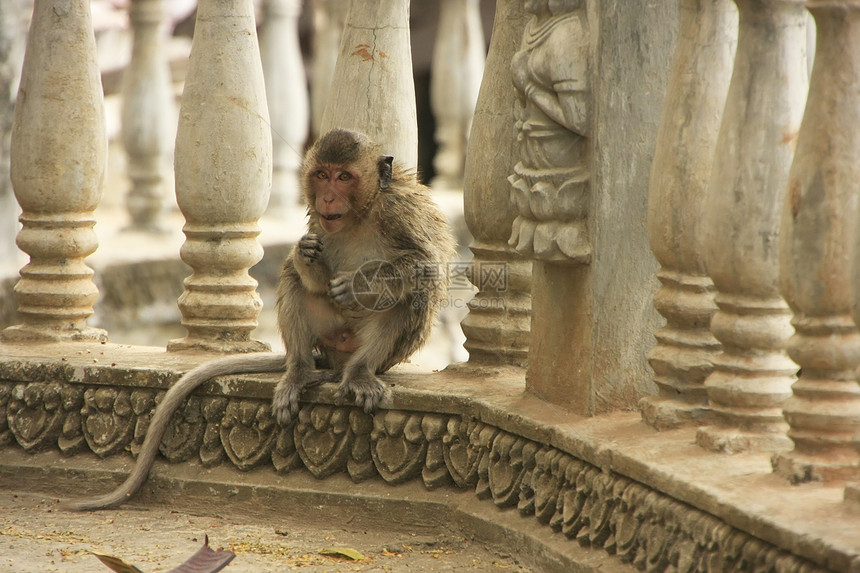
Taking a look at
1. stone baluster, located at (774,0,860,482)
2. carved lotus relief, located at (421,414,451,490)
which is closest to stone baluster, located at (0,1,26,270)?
carved lotus relief, located at (421,414,451,490)

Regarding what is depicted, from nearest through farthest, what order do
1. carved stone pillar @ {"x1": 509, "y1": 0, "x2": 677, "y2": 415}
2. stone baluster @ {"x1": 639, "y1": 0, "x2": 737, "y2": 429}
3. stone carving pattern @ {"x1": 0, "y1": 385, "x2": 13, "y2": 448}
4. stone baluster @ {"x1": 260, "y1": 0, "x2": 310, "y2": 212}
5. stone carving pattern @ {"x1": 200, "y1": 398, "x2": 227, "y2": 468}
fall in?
1. stone baluster @ {"x1": 639, "y1": 0, "x2": 737, "y2": 429}
2. carved stone pillar @ {"x1": 509, "y1": 0, "x2": 677, "y2": 415}
3. stone carving pattern @ {"x1": 200, "y1": 398, "x2": 227, "y2": 468}
4. stone carving pattern @ {"x1": 0, "y1": 385, "x2": 13, "y2": 448}
5. stone baluster @ {"x1": 260, "y1": 0, "x2": 310, "y2": 212}

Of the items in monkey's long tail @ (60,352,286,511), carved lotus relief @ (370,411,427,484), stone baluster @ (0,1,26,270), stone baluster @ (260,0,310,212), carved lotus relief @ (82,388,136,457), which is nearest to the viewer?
carved lotus relief @ (370,411,427,484)

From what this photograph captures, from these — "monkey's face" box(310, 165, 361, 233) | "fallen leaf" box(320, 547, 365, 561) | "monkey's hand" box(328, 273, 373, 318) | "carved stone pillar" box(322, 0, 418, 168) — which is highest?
"carved stone pillar" box(322, 0, 418, 168)

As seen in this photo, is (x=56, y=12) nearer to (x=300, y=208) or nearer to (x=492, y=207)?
(x=492, y=207)

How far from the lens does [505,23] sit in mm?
3889

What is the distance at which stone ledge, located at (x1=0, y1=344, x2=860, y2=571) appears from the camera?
8.32ft

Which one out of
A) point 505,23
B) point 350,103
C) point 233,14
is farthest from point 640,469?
point 233,14

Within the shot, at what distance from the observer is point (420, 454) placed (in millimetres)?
3828

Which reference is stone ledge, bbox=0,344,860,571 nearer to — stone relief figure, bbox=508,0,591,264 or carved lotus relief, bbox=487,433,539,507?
carved lotus relief, bbox=487,433,539,507

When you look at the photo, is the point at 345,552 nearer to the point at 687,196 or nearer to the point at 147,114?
the point at 687,196

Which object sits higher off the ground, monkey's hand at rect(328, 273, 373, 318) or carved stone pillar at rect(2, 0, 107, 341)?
carved stone pillar at rect(2, 0, 107, 341)

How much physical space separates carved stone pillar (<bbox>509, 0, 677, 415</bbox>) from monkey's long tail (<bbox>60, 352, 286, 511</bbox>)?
120cm

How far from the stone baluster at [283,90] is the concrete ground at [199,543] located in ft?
14.8

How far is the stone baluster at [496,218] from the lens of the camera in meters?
3.91
